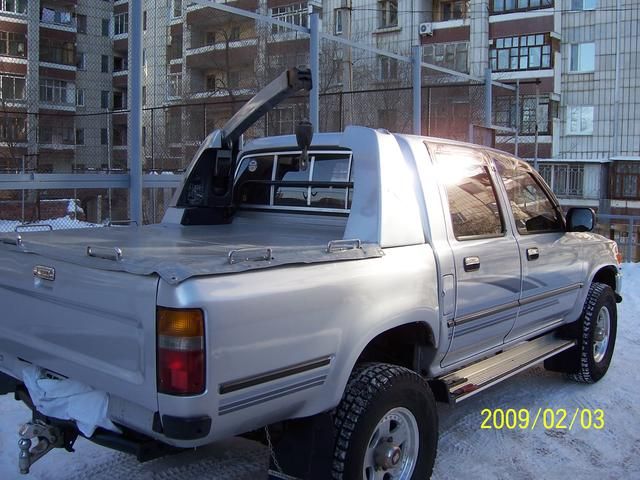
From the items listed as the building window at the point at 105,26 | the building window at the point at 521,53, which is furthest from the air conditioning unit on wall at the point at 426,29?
the building window at the point at 105,26

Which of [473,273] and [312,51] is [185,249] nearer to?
[473,273]

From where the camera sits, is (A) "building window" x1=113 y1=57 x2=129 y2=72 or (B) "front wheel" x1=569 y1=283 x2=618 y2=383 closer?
(B) "front wheel" x1=569 y1=283 x2=618 y2=383

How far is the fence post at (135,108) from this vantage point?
19.4ft

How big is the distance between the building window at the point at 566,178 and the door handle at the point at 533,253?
30762 millimetres

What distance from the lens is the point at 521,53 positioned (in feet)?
116

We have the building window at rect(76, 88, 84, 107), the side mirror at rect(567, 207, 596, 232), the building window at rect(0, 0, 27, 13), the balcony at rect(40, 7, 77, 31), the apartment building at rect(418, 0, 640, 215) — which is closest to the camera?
the side mirror at rect(567, 207, 596, 232)

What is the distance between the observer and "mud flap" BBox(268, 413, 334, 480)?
3.03 m

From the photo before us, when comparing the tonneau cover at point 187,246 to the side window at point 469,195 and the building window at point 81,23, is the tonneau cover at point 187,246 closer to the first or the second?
the side window at point 469,195

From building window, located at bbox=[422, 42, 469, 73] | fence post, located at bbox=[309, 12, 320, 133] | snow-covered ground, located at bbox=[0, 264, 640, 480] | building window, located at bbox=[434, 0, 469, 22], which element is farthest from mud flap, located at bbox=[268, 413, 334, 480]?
building window, located at bbox=[434, 0, 469, 22]

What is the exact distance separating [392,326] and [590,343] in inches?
118

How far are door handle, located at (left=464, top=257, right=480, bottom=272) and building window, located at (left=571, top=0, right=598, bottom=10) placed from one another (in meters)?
35.2

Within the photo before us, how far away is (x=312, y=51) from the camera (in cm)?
798

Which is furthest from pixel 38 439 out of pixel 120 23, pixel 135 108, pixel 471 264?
pixel 120 23

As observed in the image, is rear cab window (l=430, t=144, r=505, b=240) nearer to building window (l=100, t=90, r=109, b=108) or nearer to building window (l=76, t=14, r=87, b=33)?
building window (l=100, t=90, r=109, b=108)
